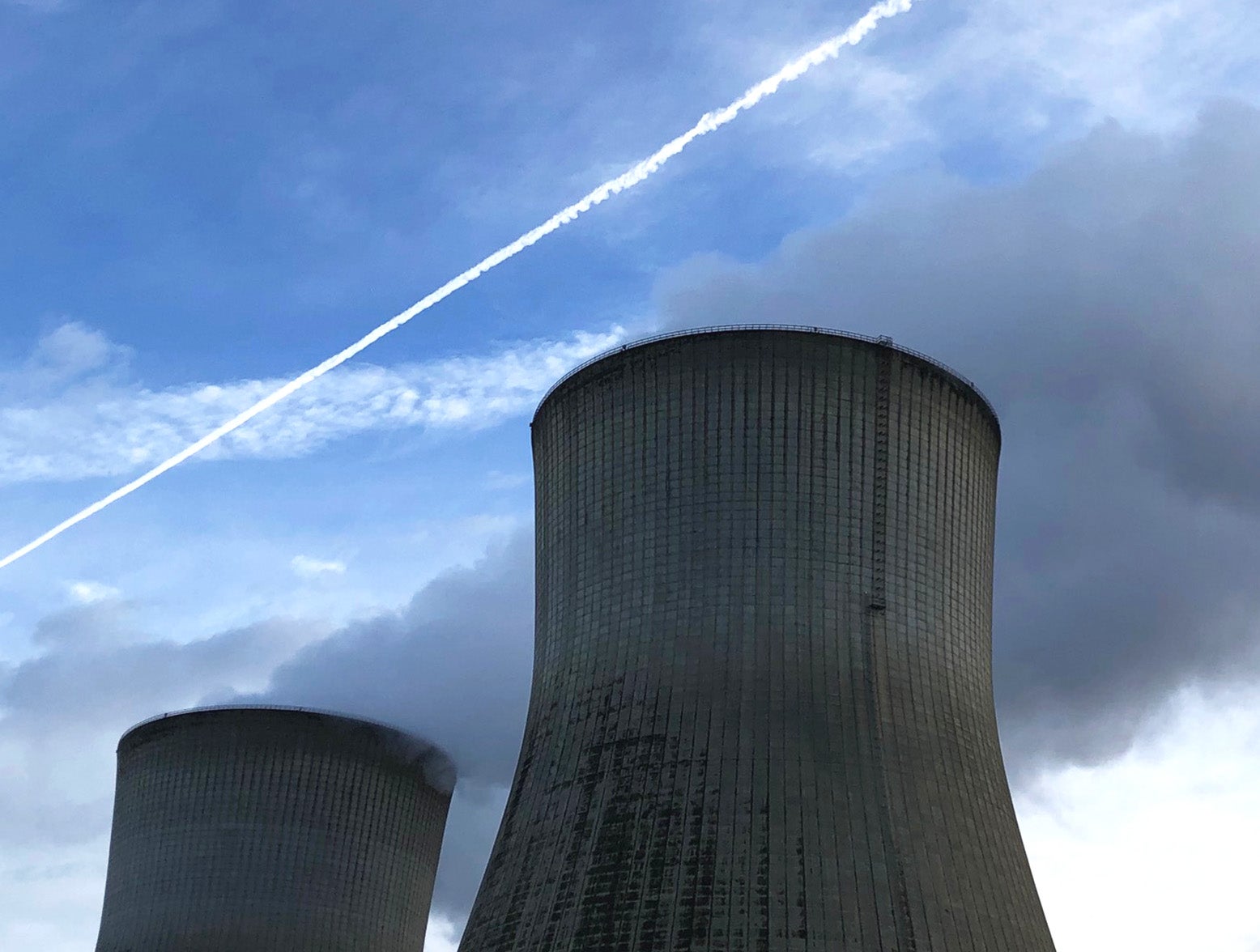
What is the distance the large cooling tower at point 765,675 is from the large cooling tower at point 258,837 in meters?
11.1

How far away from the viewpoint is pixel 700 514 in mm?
19172

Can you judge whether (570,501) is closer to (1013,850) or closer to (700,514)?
(700,514)

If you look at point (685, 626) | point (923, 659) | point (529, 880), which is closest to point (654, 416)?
point (685, 626)

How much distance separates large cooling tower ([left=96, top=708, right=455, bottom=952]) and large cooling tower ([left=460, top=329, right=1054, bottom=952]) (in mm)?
11099

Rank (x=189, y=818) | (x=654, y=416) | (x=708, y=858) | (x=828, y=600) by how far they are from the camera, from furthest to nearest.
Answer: (x=189, y=818)
(x=654, y=416)
(x=828, y=600)
(x=708, y=858)

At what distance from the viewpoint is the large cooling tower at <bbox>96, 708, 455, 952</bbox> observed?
29.5m

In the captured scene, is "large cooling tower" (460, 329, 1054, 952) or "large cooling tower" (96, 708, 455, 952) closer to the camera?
"large cooling tower" (460, 329, 1054, 952)

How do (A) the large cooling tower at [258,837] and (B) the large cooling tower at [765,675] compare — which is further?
(A) the large cooling tower at [258,837]

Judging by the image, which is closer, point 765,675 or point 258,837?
point 765,675

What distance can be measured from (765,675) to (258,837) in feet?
50.5

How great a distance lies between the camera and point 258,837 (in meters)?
29.9

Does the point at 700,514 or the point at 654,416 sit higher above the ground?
the point at 654,416

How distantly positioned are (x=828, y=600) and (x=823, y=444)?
201 centimetres

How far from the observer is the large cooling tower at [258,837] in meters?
29.5
